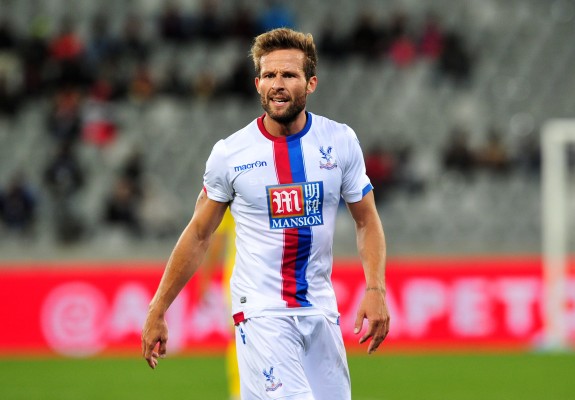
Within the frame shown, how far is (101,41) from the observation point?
753 inches

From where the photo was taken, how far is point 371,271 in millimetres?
5113

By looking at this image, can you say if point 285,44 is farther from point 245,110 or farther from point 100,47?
point 100,47

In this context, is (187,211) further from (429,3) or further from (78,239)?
(429,3)

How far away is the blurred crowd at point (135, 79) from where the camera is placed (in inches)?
675

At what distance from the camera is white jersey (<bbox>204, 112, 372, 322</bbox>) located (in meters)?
5.09

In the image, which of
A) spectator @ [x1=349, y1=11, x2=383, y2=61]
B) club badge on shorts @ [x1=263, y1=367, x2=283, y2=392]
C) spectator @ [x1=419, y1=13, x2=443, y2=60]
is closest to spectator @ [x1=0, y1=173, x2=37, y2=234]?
spectator @ [x1=349, y1=11, x2=383, y2=61]

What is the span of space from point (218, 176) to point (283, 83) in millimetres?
527

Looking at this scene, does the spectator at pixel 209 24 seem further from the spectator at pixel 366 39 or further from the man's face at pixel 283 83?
the man's face at pixel 283 83

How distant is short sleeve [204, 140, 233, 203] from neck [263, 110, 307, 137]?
0.77 feet

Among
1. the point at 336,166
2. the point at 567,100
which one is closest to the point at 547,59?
the point at 567,100

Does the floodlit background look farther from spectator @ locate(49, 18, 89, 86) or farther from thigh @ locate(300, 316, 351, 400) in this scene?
thigh @ locate(300, 316, 351, 400)

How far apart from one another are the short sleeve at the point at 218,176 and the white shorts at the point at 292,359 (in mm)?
597

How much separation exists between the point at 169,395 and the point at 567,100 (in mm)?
11477

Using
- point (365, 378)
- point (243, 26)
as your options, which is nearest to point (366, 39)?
point (243, 26)
